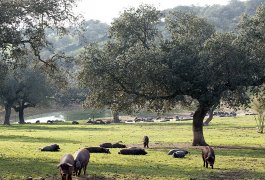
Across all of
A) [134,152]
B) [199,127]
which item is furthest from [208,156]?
[199,127]

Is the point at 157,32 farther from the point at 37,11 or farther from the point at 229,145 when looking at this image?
the point at 37,11

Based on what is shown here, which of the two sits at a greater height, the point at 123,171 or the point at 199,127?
the point at 199,127

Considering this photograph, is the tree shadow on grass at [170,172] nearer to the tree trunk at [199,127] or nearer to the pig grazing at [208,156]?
the pig grazing at [208,156]

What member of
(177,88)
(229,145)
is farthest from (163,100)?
(229,145)

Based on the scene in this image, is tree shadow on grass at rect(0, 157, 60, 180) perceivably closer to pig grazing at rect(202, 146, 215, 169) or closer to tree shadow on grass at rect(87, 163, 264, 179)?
tree shadow on grass at rect(87, 163, 264, 179)

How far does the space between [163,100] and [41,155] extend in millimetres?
16966

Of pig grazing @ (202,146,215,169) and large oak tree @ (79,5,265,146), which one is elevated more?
large oak tree @ (79,5,265,146)

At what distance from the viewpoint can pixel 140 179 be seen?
74.7ft

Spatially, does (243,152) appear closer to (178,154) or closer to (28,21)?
(178,154)

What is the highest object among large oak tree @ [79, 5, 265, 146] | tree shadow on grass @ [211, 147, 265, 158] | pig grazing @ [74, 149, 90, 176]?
large oak tree @ [79, 5, 265, 146]

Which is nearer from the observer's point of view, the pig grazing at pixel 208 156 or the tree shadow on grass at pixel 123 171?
the tree shadow on grass at pixel 123 171

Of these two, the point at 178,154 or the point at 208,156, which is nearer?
the point at 208,156

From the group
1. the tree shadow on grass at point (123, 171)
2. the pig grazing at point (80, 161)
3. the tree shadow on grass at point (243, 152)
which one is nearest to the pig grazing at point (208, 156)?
the tree shadow on grass at point (123, 171)

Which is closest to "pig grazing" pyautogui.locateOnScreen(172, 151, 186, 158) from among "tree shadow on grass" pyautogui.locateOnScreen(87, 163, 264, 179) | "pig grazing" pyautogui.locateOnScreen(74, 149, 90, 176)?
"tree shadow on grass" pyautogui.locateOnScreen(87, 163, 264, 179)
